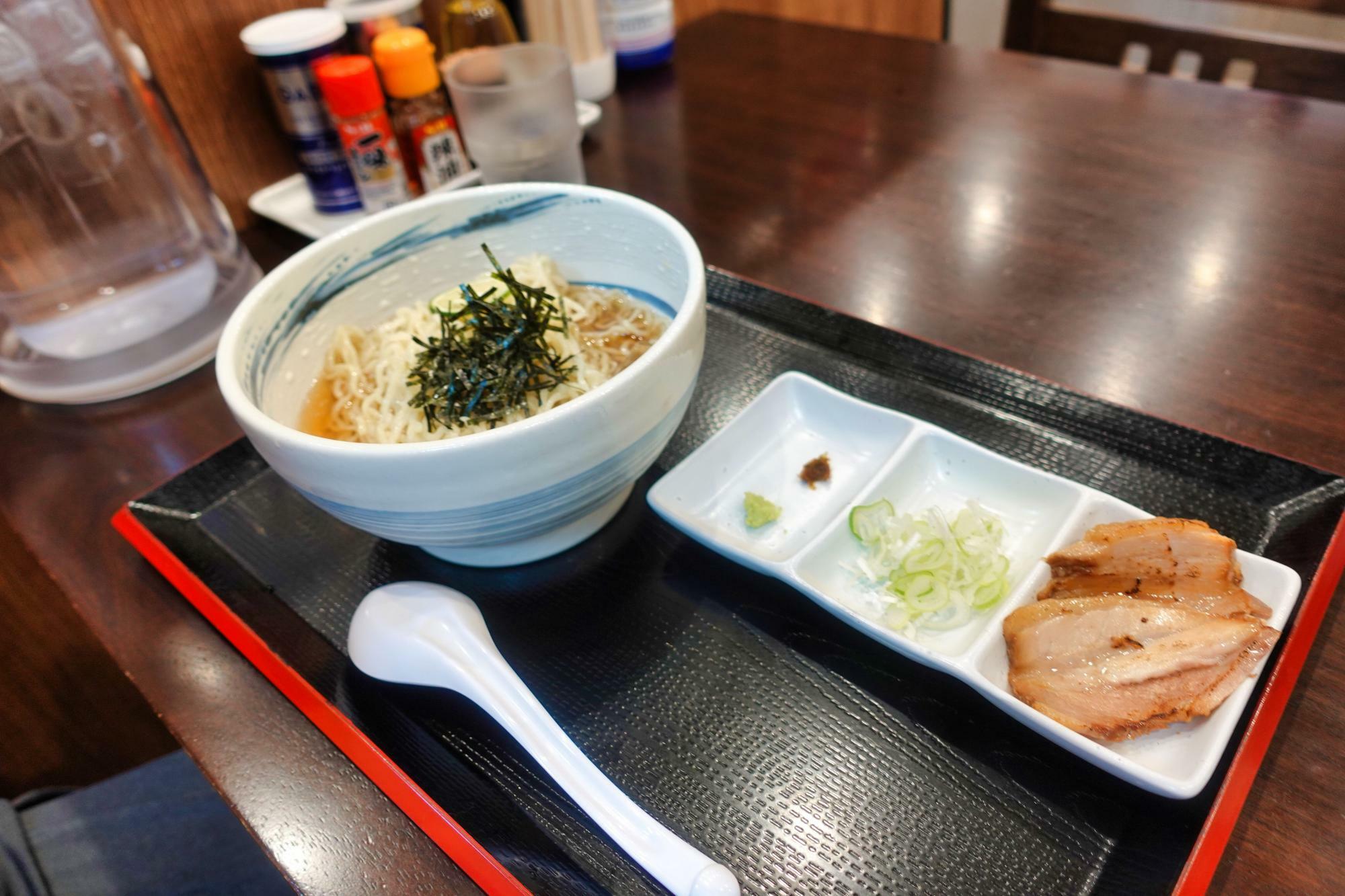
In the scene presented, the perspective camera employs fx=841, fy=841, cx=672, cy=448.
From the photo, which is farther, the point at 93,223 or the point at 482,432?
the point at 93,223

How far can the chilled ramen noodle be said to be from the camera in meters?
0.80

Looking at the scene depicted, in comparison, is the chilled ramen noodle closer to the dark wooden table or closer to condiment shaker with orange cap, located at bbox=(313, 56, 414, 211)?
the dark wooden table

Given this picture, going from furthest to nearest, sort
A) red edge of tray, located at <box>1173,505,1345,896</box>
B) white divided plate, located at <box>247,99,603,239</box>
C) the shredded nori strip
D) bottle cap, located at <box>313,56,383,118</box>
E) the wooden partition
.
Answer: the wooden partition
white divided plate, located at <box>247,99,603,239</box>
bottle cap, located at <box>313,56,383,118</box>
the shredded nori strip
red edge of tray, located at <box>1173,505,1345,896</box>

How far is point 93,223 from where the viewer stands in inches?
46.6

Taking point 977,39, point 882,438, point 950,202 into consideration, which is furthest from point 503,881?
point 977,39

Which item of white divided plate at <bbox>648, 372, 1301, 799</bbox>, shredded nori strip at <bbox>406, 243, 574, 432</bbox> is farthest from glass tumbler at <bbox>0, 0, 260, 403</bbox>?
white divided plate at <bbox>648, 372, 1301, 799</bbox>

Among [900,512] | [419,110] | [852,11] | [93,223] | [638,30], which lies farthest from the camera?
[852,11]

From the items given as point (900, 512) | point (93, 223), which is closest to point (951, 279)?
point (900, 512)

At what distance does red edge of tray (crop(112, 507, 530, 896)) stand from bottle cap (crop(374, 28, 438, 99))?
2.56ft

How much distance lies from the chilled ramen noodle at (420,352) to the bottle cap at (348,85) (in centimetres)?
50

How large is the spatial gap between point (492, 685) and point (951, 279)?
86cm

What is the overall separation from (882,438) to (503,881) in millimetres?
567

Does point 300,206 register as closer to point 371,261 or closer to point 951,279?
point 371,261

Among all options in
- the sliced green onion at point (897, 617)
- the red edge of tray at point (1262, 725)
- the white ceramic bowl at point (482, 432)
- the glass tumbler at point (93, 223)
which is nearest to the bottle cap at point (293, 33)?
the glass tumbler at point (93, 223)
